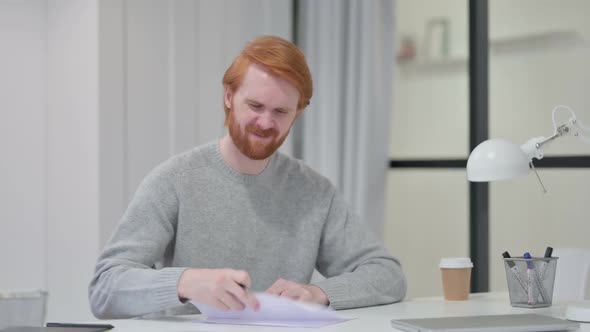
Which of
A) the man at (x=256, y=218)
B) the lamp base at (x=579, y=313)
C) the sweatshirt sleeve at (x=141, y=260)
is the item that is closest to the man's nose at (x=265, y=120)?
the man at (x=256, y=218)

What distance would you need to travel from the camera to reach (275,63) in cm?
207

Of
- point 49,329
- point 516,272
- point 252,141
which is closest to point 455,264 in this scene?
point 516,272

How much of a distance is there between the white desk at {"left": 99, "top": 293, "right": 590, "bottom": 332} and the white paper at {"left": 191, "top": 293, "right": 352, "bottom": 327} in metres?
0.03

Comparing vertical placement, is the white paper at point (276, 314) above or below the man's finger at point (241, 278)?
below

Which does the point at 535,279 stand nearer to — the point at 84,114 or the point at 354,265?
the point at 354,265

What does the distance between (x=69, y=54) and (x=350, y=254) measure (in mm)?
1586

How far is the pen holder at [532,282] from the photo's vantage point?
204 centimetres

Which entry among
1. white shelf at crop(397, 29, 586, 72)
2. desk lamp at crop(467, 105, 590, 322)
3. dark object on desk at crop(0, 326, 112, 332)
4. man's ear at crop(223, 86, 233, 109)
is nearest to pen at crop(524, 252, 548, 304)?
desk lamp at crop(467, 105, 590, 322)

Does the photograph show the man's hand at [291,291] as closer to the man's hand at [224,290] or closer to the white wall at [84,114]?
the man's hand at [224,290]

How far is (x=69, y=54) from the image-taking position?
331 cm

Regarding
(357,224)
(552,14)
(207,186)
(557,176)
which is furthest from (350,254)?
(552,14)

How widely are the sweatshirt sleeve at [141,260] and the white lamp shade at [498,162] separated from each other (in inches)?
26.1

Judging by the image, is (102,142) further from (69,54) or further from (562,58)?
(562,58)

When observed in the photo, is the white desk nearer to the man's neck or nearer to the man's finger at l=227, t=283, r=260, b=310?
the man's finger at l=227, t=283, r=260, b=310
